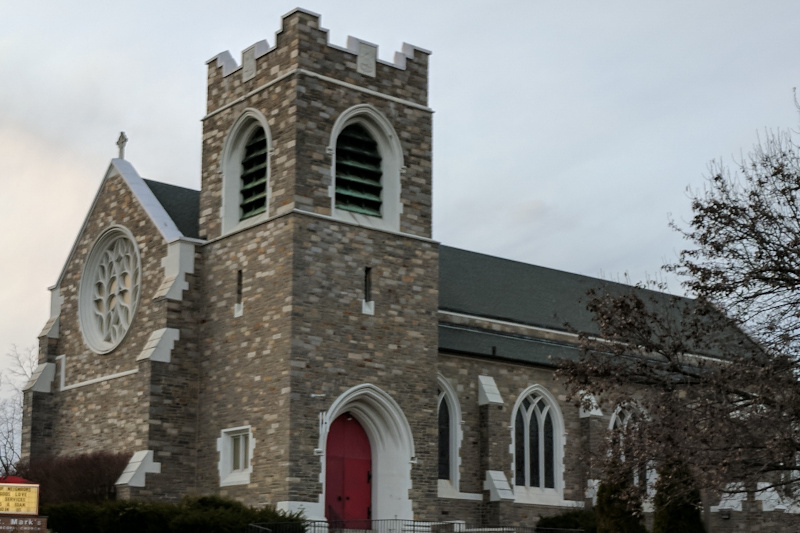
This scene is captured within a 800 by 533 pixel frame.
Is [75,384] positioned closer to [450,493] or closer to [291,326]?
[291,326]

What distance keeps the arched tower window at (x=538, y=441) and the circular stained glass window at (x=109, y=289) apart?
450 inches

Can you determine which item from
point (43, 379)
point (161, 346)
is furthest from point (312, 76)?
point (43, 379)

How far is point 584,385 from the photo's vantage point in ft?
70.0

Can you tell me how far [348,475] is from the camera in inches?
1115

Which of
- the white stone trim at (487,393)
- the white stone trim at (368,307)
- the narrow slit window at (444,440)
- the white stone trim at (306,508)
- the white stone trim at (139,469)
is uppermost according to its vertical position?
the white stone trim at (368,307)

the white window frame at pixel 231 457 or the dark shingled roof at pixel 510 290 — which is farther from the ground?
the dark shingled roof at pixel 510 290

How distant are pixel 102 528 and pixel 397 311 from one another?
8.85 meters

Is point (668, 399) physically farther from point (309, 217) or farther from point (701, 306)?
point (309, 217)

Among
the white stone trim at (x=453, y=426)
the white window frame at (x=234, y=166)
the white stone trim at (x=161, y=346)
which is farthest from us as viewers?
the white stone trim at (x=453, y=426)

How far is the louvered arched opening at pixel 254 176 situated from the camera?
29328 mm

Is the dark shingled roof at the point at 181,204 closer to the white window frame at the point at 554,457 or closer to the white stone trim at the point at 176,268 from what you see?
the white stone trim at the point at 176,268

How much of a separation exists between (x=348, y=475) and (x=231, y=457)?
112 inches

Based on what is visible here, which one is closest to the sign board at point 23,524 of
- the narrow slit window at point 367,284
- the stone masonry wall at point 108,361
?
the stone masonry wall at point 108,361

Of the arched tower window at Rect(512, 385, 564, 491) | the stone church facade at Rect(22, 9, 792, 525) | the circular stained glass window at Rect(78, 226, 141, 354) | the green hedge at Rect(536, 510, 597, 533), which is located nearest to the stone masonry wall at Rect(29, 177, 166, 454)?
the stone church facade at Rect(22, 9, 792, 525)
